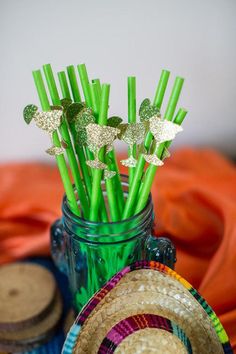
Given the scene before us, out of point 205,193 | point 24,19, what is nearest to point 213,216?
point 205,193

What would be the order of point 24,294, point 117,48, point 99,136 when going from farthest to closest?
point 117,48
point 24,294
point 99,136

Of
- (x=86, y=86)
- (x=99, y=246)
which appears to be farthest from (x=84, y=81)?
(x=99, y=246)

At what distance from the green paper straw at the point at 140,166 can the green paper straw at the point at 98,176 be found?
0.02 m

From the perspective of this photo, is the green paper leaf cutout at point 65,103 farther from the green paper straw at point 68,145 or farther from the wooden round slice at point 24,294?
the wooden round slice at point 24,294

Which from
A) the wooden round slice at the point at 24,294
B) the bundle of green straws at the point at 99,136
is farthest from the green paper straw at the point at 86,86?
the wooden round slice at the point at 24,294

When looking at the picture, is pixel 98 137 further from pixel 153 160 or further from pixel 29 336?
pixel 29 336

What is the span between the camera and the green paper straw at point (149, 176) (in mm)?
342

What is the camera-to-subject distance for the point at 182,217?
1.71ft

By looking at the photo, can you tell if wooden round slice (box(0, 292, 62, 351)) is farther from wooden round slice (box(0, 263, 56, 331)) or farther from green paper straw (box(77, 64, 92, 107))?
green paper straw (box(77, 64, 92, 107))

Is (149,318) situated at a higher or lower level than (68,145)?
lower

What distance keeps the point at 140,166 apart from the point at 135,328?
0.35 ft

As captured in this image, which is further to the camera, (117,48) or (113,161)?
(117,48)

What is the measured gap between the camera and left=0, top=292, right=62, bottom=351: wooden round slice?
414 mm

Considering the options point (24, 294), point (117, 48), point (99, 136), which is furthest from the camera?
point (117, 48)
